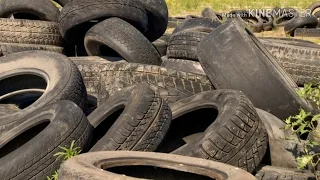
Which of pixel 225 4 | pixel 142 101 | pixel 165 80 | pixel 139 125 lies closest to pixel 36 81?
pixel 165 80

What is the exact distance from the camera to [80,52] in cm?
700

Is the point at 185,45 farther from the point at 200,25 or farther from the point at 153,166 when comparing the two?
the point at 153,166

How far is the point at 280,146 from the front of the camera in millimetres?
3939

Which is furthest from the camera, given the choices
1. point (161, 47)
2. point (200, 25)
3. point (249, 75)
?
point (161, 47)

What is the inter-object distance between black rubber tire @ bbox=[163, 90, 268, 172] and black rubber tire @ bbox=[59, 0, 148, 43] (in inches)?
100.0

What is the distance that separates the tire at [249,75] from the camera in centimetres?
420

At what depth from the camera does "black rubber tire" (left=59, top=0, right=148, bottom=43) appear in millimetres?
5961

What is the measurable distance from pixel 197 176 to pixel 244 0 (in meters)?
16.7

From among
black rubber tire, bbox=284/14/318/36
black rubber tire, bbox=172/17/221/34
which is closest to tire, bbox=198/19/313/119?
black rubber tire, bbox=172/17/221/34

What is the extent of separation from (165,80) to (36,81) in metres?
1.54

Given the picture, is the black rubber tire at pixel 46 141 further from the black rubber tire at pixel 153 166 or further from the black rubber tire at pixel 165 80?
the black rubber tire at pixel 165 80

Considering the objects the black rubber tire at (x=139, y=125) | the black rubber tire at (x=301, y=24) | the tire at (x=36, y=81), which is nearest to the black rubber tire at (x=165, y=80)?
the tire at (x=36, y=81)

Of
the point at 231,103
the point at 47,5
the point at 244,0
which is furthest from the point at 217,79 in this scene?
the point at 244,0

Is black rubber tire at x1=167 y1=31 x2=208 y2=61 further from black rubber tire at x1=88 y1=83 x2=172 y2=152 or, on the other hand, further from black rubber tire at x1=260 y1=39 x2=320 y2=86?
black rubber tire at x1=88 y1=83 x2=172 y2=152
